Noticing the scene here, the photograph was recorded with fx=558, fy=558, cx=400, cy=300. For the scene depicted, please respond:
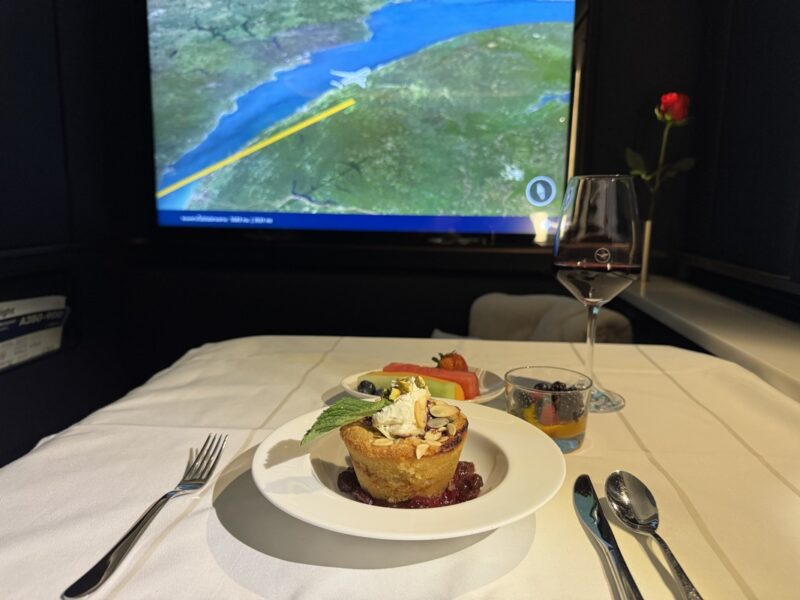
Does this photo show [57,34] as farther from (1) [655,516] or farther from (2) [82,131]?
(1) [655,516]

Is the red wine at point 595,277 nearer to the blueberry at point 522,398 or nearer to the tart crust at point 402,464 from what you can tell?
the blueberry at point 522,398

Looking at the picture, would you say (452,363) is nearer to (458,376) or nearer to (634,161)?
(458,376)

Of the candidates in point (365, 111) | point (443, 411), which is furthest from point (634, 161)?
point (443, 411)

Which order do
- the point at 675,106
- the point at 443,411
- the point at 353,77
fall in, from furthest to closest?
the point at 353,77
the point at 675,106
the point at 443,411

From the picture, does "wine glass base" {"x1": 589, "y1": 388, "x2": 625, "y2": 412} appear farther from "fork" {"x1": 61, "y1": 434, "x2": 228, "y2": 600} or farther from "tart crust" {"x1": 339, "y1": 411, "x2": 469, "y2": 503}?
"fork" {"x1": 61, "y1": 434, "x2": 228, "y2": 600}

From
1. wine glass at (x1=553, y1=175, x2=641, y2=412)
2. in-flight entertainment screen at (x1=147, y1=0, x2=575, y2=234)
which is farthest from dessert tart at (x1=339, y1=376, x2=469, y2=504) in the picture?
in-flight entertainment screen at (x1=147, y1=0, x2=575, y2=234)

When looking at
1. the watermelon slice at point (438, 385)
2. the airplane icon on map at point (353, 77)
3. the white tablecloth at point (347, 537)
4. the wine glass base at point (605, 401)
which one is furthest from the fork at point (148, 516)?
the airplane icon on map at point (353, 77)
